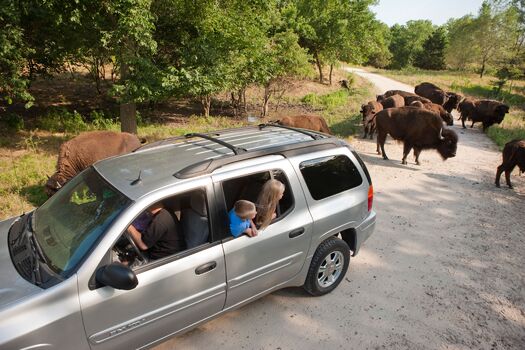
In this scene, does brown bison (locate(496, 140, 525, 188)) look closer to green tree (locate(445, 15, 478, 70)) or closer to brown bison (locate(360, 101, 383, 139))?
brown bison (locate(360, 101, 383, 139))

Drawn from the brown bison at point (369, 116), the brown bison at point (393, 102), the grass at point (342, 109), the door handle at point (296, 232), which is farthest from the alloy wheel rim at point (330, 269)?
the brown bison at point (393, 102)

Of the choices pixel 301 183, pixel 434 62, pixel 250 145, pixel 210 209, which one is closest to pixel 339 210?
pixel 301 183

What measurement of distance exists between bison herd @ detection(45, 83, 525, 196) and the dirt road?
2.74 m

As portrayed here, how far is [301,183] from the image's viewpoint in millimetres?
3977

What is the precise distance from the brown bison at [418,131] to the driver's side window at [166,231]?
9113mm

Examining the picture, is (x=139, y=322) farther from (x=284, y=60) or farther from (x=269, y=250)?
(x=284, y=60)

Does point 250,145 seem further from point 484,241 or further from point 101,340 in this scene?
point 484,241

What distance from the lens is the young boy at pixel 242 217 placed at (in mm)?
3348

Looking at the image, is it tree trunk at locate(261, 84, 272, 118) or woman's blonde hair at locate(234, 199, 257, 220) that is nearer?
woman's blonde hair at locate(234, 199, 257, 220)

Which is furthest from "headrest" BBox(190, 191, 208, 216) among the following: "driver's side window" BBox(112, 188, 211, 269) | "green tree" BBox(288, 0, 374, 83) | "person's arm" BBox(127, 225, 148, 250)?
"green tree" BBox(288, 0, 374, 83)

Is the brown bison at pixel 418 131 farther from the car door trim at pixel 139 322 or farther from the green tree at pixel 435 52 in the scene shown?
the green tree at pixel 435 52

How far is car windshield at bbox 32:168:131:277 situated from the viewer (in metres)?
2.80

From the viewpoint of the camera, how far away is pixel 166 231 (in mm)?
3266

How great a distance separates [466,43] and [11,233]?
55249 mm
